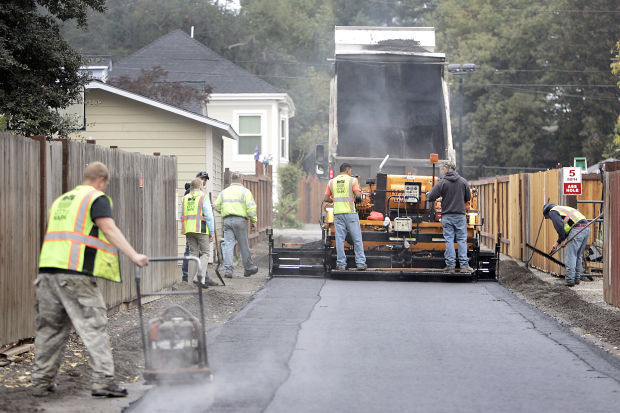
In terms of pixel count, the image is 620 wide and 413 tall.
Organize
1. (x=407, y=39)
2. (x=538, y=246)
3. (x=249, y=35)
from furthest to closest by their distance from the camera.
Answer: (x=249, y=35), (x=407, y=39), (x=538, y=246)

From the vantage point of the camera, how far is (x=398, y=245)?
16.7 m

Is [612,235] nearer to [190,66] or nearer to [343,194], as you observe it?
[343,194]

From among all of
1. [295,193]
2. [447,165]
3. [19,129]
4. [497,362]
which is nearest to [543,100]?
[295,193]

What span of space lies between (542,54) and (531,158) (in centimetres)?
570

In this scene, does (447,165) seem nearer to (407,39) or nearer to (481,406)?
(407,39)

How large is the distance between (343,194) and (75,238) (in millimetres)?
9977

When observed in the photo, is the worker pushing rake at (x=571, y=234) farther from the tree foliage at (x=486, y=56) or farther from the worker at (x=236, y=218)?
the tree foliage at (x=486, y=56)

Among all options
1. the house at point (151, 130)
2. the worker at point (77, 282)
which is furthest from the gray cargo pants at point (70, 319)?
the house at point (151, 130)

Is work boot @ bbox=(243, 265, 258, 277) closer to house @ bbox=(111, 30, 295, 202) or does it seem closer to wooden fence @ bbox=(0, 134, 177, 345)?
wooden fence @ bbox=(0, 134, 177, 345)

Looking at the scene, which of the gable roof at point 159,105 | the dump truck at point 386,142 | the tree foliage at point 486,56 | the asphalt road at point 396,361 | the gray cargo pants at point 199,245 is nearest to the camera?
the asphalt road at point 396,361

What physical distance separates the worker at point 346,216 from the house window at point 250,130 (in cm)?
2126

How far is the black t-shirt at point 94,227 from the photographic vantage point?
7027 millimetres

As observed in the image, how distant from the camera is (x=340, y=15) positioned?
75750 mm

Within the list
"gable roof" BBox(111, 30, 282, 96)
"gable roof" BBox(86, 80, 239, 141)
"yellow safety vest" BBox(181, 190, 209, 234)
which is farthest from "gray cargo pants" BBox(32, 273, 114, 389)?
"gable roof" BBox(111, 30, 282, 96)
